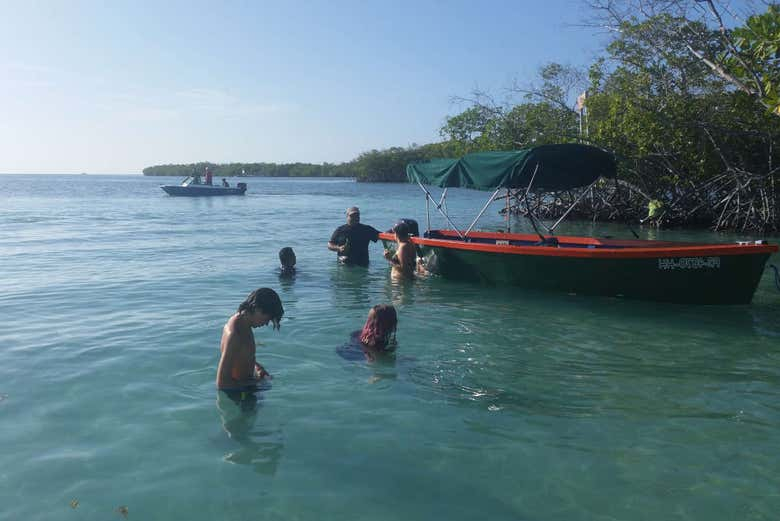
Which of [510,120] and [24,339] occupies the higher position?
[510,120]

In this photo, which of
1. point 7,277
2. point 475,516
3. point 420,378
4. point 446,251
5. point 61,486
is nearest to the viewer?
point 475,516

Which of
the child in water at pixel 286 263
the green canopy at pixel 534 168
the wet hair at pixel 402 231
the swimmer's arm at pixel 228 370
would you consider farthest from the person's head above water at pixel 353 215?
the swimmer's arm at pixel 228 370

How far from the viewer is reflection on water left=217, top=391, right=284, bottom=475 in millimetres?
4719

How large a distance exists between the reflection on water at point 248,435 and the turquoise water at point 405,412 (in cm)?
2

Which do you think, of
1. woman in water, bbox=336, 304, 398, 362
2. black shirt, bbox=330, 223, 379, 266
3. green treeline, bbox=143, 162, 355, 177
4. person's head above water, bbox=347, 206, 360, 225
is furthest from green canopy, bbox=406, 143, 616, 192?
green treeline, bbox=143, 162, 355, 177

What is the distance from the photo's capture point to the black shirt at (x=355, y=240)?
1327 centimetres

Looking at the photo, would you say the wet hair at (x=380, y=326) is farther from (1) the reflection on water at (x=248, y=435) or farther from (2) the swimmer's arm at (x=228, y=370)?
(2) the swimmer's arm at (x=228, y=370)

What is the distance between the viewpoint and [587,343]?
8.04 m

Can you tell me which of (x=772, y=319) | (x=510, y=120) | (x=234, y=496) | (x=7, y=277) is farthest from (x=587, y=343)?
(x=510, y=120)

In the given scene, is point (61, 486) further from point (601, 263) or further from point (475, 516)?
point (601, 263)

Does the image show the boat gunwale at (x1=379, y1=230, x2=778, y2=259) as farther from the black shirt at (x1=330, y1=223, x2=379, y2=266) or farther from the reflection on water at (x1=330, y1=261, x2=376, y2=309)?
the reflection on water at (x1=330, y1=261, x2=376, y2=309)

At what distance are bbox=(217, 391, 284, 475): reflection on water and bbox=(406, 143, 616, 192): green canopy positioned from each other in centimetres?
689

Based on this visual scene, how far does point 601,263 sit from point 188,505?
309 inches

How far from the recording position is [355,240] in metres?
13.3
